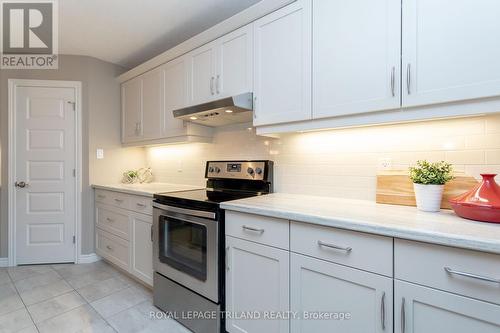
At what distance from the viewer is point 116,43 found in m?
2.69

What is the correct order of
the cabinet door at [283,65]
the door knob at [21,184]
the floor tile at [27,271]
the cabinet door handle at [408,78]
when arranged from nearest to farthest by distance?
the cabinet door handle at [408,78] < the cabinet door at [283,65] < the floor tile at [27,271] < the door knob at [21,184]

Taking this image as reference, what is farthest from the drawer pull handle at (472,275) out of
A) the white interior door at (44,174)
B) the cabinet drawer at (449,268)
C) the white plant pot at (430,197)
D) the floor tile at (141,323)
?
the white interior door at (44,174)

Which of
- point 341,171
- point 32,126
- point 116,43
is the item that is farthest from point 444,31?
point 32,126

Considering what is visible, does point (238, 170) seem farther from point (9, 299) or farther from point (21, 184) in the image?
point (21, 184)

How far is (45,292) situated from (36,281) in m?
0.35

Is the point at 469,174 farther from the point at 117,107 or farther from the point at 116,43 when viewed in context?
the point at 117,107

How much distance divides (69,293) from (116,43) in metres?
2.48

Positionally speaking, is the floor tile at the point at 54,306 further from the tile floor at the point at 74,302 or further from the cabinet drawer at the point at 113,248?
the cabinet drawer at the point at 113,248

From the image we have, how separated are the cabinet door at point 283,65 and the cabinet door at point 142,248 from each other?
53.6 inches

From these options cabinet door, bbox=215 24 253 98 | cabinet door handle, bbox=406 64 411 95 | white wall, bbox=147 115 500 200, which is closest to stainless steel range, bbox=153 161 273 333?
white wall, bbox=147 115 500 200

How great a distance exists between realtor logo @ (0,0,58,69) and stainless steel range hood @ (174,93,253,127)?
4.62 ft

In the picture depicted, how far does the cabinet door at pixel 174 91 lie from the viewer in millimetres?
2361

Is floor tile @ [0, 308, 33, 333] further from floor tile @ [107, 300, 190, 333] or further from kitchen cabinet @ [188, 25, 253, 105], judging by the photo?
kitchen cabinet @ [188, 25, 253, 105]

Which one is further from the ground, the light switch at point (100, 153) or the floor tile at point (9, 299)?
the light switch at point (100, 153)
